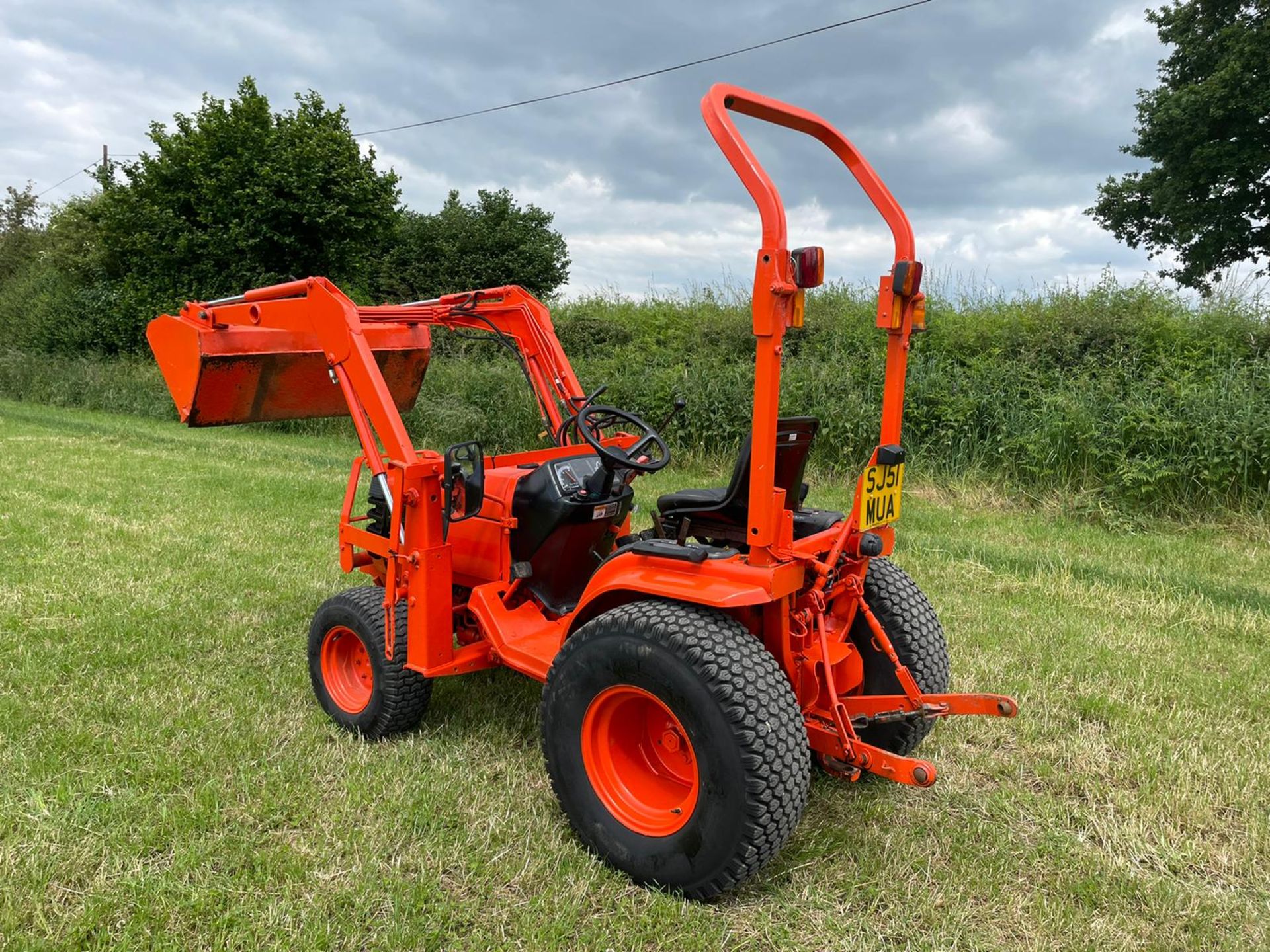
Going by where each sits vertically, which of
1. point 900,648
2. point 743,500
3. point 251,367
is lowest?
point 900,648

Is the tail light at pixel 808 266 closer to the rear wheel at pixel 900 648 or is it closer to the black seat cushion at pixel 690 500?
the black seat cushion at pixel 690 500

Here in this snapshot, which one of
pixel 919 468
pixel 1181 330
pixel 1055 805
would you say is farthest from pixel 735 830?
pixel 1181 330

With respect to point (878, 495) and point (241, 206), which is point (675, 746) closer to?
point (878, 495)

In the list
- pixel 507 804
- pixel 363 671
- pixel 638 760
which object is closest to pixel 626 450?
pixel 638 760

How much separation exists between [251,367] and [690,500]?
6.75 ft

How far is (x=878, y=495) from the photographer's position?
108 inches

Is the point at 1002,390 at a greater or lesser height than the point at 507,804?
greater

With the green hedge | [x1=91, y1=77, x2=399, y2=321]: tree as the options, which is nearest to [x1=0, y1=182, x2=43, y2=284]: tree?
[x1=91, y1=77, x2=399, y2=321]: tree

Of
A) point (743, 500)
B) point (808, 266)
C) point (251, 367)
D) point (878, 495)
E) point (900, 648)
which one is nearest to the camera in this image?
point (808, 266)

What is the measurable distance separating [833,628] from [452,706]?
65.8 inches

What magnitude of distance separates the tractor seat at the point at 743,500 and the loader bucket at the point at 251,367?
1674mm

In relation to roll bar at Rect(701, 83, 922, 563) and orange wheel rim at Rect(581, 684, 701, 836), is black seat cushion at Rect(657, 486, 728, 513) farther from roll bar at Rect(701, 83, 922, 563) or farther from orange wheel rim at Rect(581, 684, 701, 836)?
orange wheel rim at Rect(581, 684, 701, 836)

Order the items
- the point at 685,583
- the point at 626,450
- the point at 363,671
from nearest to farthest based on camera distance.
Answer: the point at 685,583, the point at 626,450, the point at 363,671

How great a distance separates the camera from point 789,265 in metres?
2.29
